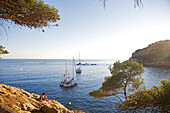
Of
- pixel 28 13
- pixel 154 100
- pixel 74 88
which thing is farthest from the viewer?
pixel 74 88

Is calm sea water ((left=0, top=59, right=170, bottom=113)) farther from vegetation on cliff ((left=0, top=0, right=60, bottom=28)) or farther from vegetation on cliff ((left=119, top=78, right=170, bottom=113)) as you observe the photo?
vegetation on cliff ((left=0, top=0, right=60, bottom=28))

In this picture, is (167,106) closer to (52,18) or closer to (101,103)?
(52,18)

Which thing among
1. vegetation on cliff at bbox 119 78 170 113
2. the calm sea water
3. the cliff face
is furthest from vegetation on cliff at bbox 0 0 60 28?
the cliff face

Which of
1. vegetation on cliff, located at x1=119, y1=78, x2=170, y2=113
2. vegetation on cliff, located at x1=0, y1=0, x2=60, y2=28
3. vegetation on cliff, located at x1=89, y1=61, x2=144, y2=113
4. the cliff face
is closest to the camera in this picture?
vegetation on cliff, located at x1=0, y1=0, x2=60, y2=28

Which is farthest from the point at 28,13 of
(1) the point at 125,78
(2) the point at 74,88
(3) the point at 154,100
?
(2) the point at 74,88

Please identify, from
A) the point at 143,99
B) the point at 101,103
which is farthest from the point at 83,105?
the point at 143,99

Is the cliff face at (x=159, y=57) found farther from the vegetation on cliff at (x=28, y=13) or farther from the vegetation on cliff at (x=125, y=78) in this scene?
the vegetation on cliff at (x=28, y=13)

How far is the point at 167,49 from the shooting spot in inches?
2603

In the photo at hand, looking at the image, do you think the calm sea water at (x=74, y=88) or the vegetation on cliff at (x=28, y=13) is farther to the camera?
the calm sea water at (x=74, y=88)

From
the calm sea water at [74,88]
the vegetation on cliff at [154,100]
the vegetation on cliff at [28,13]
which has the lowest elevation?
the calm sea water at [74,88]

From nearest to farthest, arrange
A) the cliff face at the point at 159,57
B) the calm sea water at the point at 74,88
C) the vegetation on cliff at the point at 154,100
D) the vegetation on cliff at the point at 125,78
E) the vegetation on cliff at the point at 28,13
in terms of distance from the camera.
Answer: the vegetation on cliff at the point at 28,13 < the vegetation on cliff at the point at 154,100 < the vegetation on cliff at the point at 125,78 < the calm sea water at the point at 74,88 < the cliff face at the point at 159,57

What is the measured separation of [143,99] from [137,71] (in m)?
4.61

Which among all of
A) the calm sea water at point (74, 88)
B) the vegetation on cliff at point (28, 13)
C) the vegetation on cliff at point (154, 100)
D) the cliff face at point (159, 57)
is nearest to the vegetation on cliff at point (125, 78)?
the vegetation on cliff at point (154, 100)

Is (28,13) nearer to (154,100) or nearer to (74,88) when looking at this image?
(154,100)
